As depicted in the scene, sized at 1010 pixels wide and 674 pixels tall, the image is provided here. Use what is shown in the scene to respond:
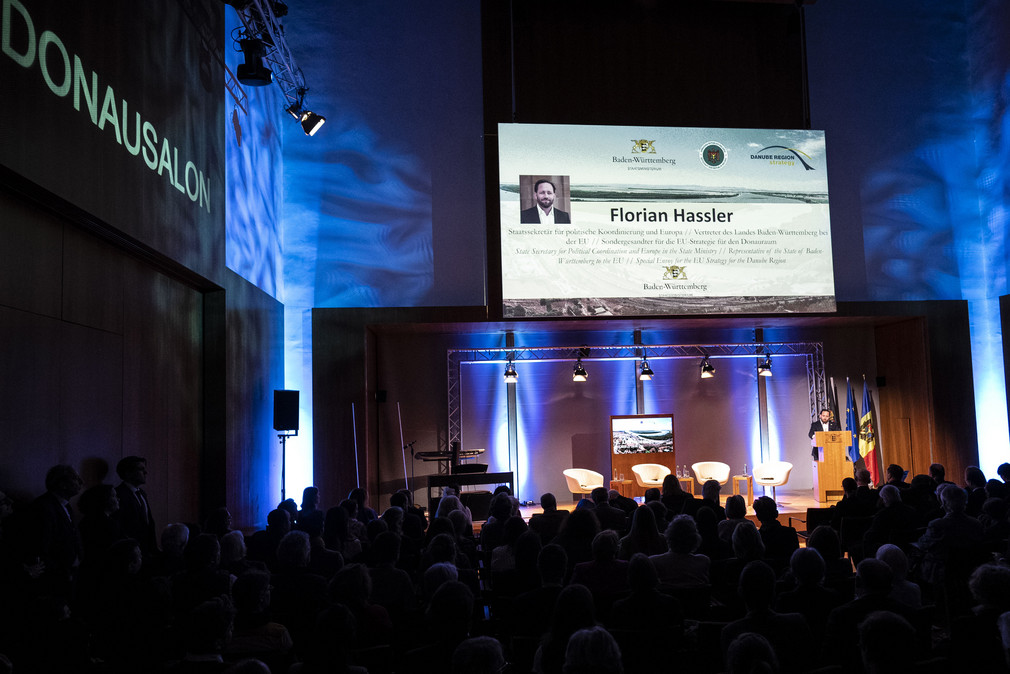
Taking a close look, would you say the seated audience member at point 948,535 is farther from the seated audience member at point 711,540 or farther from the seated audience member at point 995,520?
the seated audience member at point 711,540

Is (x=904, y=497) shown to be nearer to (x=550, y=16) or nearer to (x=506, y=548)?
(x=506, y=548)

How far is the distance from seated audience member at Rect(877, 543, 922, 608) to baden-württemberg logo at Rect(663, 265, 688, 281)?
7131 millimetres

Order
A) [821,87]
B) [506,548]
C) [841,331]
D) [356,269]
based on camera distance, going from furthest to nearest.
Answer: [841,331]
[821,87]
[356,269]
[506,548]

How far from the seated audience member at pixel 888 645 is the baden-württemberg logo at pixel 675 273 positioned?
8538mm

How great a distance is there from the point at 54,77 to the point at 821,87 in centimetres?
1092

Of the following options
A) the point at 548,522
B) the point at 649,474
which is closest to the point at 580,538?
the point at 548,522

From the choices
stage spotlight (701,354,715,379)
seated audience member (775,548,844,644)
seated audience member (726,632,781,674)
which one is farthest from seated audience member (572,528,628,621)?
stage spotlight (701,354,715,379)

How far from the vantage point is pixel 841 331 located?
1356 centimetres

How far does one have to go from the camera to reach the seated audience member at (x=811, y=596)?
3.58m

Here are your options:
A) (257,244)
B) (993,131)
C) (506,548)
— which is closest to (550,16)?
(257,244)

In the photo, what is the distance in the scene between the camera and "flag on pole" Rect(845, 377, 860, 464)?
12.5 m

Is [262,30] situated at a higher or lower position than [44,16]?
A: higher

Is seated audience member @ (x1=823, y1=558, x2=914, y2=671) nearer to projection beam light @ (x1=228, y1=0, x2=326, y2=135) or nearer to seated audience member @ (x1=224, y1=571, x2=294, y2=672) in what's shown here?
seated audience member @ (x1=224, y1=571, x2=294, y2=672)

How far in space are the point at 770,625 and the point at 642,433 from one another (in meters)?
9.82
